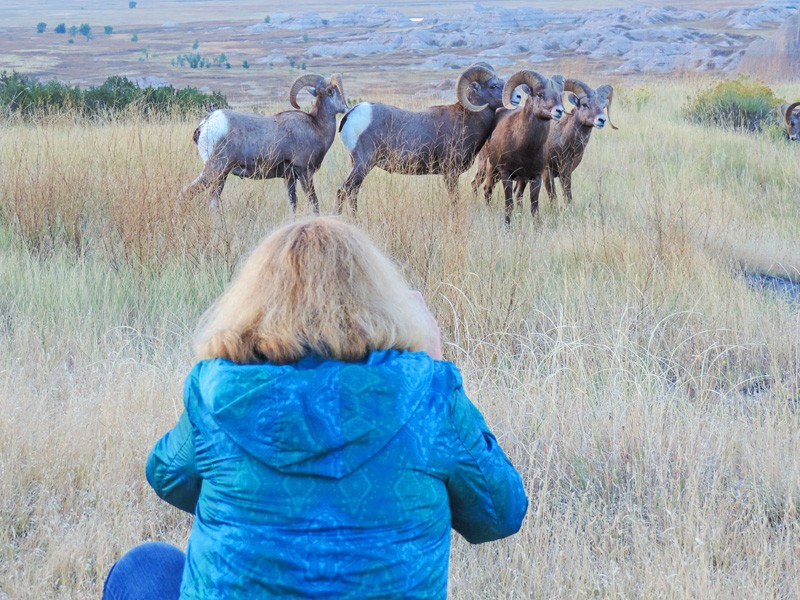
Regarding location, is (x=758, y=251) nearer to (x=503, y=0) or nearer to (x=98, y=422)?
(x=98, y=422)

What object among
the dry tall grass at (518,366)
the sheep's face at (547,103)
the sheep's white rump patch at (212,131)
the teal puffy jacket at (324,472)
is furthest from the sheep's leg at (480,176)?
the teal puffy jacket at (324,472)

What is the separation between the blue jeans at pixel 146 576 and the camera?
2.40 meters

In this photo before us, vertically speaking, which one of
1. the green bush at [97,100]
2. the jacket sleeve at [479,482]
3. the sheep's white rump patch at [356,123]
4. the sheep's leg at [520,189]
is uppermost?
the jacket sleeve at [479,482]

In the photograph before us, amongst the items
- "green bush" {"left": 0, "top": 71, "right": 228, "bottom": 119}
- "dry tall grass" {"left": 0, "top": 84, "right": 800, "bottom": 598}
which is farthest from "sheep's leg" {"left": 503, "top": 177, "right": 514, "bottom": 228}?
"green bush" {"left": 0, "top": 71, "right": 228, "bottom": 119}

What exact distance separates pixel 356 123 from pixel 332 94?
0.34m

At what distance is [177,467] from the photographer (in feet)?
7.20

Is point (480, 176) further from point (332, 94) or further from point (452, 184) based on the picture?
point (332, 94)

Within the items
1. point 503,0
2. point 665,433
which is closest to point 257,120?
point 665,433

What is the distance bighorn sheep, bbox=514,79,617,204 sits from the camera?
9648 millimetres

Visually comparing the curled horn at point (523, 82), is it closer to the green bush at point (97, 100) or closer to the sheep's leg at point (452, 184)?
the sheep's leg at point (452, 184)

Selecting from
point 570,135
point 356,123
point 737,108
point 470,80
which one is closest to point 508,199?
point 570,135

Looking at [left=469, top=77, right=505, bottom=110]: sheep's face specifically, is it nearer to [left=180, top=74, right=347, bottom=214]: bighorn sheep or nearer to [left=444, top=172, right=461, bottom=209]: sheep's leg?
[left=444, top=172, right=461, bottom=209]: sheep's leg

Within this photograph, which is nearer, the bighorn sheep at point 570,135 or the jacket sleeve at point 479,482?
the jacket sleeve at point 479,482

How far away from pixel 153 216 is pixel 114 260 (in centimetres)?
41
